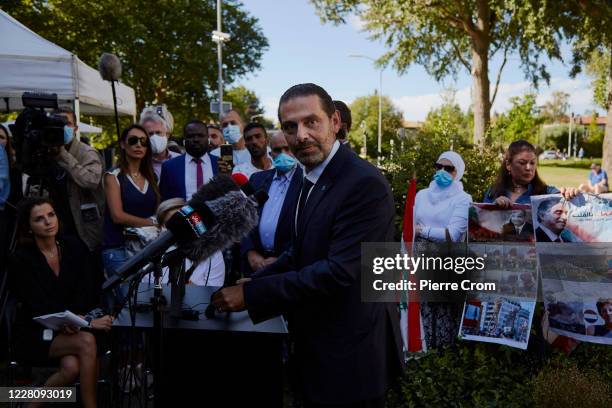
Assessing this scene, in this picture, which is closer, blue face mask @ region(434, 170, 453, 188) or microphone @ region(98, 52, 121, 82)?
blue face mask @ region(434, 170, 453, 188)

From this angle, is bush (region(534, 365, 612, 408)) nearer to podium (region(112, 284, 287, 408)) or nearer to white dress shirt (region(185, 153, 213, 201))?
podium (region(112, 284, 287, 408))

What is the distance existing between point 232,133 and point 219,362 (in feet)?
15.6

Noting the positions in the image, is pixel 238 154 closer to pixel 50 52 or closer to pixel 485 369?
pixel 50 52

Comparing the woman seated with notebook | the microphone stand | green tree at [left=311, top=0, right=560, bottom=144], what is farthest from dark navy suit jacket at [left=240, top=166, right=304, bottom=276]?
green tree at [left=311, top=0, right=560, bottom=144]

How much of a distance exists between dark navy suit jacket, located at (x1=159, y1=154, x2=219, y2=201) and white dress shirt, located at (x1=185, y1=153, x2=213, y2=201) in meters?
0.05

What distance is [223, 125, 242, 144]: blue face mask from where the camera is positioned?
6809mm

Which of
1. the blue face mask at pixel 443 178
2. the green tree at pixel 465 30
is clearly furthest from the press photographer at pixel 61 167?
the green tree at pixel 465 30

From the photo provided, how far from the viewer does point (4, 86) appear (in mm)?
6953

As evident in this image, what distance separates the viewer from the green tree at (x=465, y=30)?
49.4 feet

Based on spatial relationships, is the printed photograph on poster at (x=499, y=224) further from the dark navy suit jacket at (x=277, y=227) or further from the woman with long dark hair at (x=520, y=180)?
the dark navy suit jacket at (x=277, y=227)

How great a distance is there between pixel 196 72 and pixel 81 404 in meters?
27.3

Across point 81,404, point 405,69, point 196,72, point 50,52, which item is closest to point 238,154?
point 50,52

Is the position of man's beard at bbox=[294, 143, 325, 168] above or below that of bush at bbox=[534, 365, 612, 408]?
above

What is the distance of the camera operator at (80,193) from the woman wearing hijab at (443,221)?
3.02 meters
